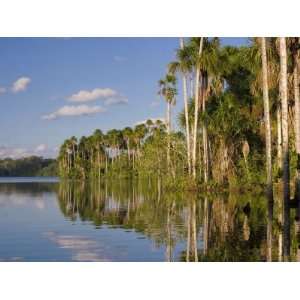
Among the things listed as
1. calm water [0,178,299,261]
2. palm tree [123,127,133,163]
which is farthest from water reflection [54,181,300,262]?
palm tree [123,127,133,163]

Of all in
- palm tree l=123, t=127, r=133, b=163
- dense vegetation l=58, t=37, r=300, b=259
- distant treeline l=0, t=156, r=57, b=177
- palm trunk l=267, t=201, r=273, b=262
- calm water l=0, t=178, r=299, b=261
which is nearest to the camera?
palm trunk l=267, t=201, r=273, b=262

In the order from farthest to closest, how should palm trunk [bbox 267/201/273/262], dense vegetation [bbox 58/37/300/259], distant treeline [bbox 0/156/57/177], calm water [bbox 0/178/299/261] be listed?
distant treeline [bbox 0/156/57/177] < dense vegetation [bbox 58/37/300/259] < calm water [bbox 0/178/299/261] < palm trunk [bbox 267/201/273/262]

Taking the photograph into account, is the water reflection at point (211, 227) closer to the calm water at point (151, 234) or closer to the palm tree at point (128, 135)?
the calm water at point (151, 234)

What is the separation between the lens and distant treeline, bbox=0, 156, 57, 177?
161300mm

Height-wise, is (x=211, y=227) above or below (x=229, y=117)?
below

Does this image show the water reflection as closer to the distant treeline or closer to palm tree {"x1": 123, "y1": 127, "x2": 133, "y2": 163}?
palm tree {"x1": 123, "y1": 127, "x2": 133, "y2": 163}

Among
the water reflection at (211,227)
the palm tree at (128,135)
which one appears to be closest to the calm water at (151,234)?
the water reflection at (211,227)

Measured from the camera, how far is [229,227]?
18.6 m

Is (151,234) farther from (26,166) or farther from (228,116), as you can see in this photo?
(26,166)

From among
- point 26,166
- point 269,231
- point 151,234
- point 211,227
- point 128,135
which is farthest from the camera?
point 26,166

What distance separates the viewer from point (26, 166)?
→ 168250 millimetres

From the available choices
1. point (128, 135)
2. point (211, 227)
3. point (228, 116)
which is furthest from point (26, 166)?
point (211, 227)
